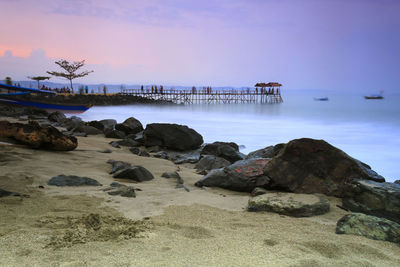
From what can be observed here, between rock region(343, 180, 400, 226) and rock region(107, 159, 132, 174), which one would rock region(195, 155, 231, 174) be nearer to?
rock region(107, 159, 132, 174)

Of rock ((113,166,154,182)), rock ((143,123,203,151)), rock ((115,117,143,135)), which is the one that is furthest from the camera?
rock ((115,117,143,135))

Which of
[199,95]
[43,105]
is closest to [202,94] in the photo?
[199,95]

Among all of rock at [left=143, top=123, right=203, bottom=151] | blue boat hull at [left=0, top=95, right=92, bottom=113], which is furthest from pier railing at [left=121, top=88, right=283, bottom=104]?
rock at [left=143, top=123, right=203, bottom=151]

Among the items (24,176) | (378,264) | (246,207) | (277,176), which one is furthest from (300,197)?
(24,176)

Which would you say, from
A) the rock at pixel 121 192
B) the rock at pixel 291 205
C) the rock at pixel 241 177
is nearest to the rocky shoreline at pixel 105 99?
the rock at pixel 241 177

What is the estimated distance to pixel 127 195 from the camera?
354 cm

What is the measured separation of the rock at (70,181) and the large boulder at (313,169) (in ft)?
7.32

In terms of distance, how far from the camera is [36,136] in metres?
5.68

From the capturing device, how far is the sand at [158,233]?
199cm

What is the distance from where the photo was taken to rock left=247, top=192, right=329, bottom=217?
3.13 metres

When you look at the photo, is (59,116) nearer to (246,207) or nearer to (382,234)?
Answer: (246,207)

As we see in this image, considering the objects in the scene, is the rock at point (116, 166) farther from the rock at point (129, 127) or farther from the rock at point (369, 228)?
the rock at point (129, 127)

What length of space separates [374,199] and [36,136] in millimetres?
5200

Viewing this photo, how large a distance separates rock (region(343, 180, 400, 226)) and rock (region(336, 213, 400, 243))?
71 centimetres
